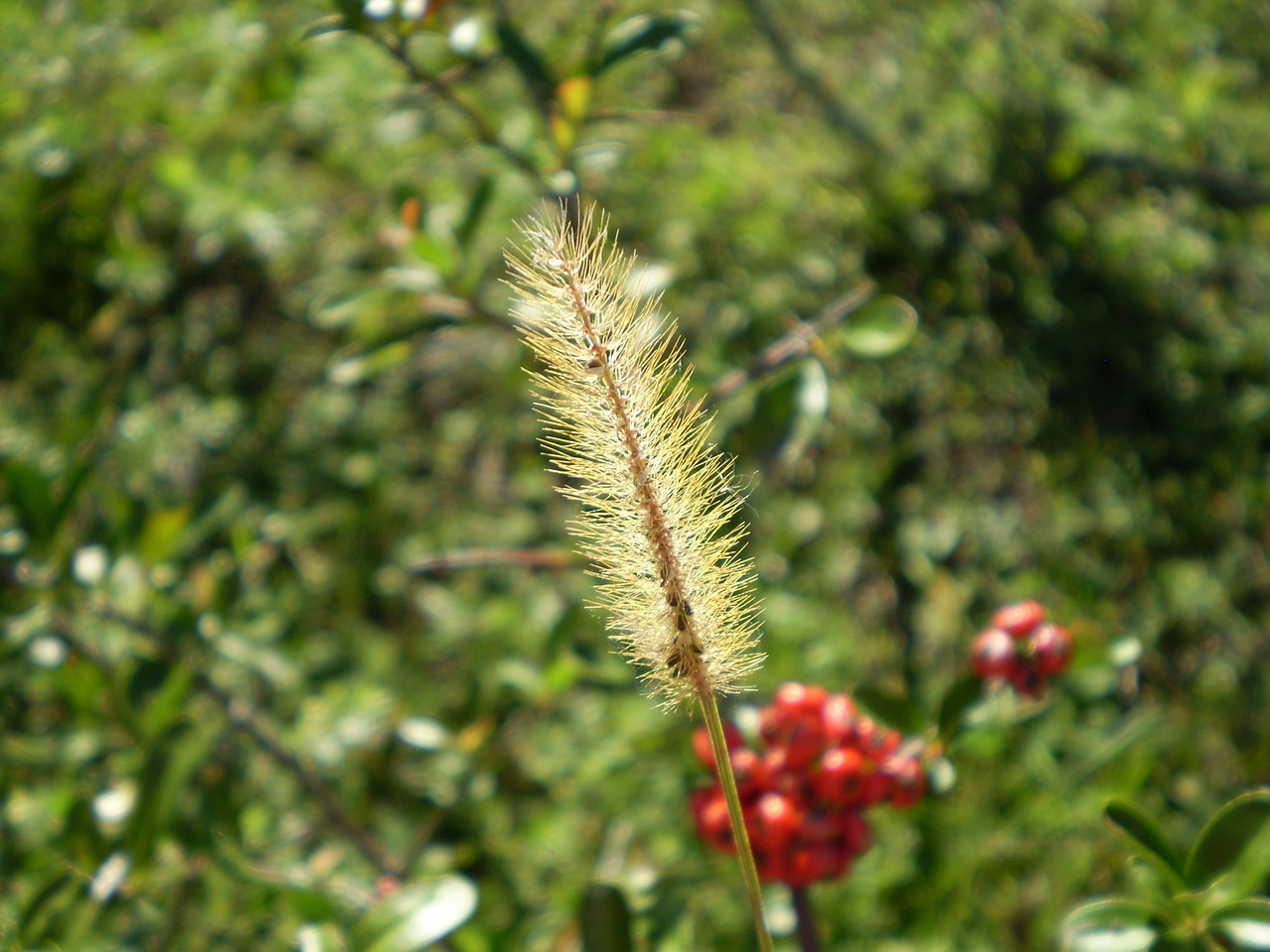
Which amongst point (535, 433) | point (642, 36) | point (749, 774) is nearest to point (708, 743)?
point (749, 774)

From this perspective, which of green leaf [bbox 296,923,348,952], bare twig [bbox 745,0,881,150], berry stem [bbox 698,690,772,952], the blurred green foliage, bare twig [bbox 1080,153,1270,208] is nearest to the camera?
berry stem [bbox 698,690,772,952]

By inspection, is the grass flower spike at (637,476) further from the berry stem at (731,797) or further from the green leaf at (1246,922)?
the green leaf at (1246,922)

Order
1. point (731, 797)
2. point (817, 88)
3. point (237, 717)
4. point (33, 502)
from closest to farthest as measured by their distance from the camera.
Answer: point (731, 797), point (33, 502), point (237, 717), point (817, 88)

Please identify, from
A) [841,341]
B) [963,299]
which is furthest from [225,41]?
[841,341]

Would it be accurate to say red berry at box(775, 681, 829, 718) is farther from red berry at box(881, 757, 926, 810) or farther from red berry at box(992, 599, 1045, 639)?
red berry at box(992, 599, 1045, 639)

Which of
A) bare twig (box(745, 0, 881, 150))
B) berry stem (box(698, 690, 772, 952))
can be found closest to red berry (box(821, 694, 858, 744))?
berry stem (box(698, 690, 772, 952))

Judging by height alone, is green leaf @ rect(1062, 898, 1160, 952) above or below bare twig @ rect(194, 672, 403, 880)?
above

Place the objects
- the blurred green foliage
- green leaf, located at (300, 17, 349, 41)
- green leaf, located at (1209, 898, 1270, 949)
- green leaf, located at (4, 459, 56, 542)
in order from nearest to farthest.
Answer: green leaf, located at (1209, 898, 1270, 949) → green leaf, located at (300, 17, 349, 41) → green leaf, located at (4, 459, 56, 542) → the blurred green foliage

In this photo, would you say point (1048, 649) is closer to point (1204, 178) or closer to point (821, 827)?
point (821, 827)
